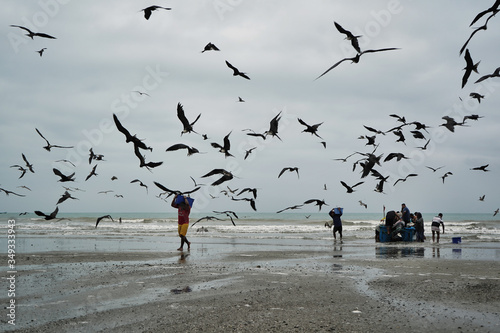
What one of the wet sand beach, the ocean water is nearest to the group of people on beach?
the ocean water

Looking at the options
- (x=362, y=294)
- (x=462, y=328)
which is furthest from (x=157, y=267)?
(x=462, y=328)

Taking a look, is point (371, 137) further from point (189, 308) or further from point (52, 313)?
point (52, 313)

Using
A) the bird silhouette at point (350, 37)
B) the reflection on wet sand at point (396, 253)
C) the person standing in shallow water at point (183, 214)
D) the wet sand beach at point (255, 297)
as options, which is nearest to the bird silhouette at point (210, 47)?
the bird silhouette at point (350, 37)

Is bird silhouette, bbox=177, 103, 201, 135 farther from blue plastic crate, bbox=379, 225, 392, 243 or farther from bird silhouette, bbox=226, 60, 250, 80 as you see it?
blue plastic crate, bbox=379, 225, 392, 243

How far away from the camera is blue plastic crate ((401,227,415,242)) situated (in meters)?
25.4

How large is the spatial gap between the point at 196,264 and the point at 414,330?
334 inches

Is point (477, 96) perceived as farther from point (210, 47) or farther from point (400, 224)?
point (400, 224)

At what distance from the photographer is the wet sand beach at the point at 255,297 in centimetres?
630

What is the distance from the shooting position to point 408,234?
2545 centimetres

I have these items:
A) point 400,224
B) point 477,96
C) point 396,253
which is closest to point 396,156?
point 477,96

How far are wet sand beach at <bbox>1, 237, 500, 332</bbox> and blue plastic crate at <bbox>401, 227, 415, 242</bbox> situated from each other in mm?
11891

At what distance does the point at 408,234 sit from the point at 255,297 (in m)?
19.5

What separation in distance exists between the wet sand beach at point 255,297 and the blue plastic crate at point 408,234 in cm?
1189

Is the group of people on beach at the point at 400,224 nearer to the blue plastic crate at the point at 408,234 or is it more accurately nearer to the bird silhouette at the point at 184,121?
the blue plastic crate at the point at 408,234
